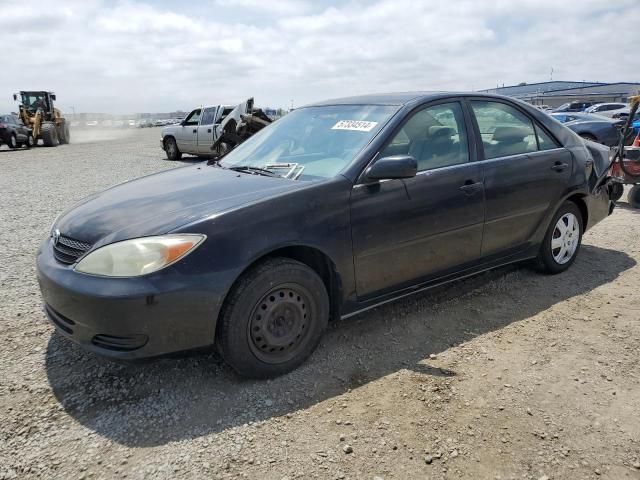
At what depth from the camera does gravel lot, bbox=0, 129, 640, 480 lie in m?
2.19

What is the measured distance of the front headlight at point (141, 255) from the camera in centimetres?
241

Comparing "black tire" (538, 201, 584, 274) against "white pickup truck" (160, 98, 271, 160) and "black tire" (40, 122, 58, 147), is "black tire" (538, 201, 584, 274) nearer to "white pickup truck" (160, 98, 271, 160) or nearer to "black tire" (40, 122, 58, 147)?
"white pickup truck" (160, 98, 271, 160)

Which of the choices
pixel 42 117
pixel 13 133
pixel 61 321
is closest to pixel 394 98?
pixel 61 321

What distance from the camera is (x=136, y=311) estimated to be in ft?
7.76

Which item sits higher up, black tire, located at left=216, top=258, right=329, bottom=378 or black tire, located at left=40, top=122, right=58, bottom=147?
black tire, located at left=40, top=122, right=58, bottom=147

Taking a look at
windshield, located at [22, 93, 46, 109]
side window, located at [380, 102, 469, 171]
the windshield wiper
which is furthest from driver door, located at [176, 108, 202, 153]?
windshield, located at [22, 93, 46, 109]

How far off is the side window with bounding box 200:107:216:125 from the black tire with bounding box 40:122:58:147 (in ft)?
45.9

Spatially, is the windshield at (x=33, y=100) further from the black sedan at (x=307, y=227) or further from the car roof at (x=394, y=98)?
the car roof at (x=394, y=98)

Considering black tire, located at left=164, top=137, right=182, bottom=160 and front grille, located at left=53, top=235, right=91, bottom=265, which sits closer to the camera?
front grille, located at left=53, top=235, right=91, bottom=265

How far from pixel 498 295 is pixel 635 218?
154 inches

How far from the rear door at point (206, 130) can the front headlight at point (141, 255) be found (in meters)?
12.4

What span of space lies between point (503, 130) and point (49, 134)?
2598 cm

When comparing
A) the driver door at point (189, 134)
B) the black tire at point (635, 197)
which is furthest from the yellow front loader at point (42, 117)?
the black tire at point (635, 197)

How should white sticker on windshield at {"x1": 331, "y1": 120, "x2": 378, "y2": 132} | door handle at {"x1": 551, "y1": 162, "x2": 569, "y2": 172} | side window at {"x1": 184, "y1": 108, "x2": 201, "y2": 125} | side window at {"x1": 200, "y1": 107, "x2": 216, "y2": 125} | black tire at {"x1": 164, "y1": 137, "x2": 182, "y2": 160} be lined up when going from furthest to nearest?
1. black tire at {"x1": 164, "y1": 137, "x2": 182, "y2": 160}
2. side window at {"x1": 184, "y1": 108, "x2": 201, "y2": 125}
3. side window at {"x1": 200, "y1": 107, "x2": 216, "y2": 125}
4. door handle at {"x1": 551, "y1": 162, "x2": 569, "y2": 172}
5. white sticker on windshield at {"x1": 331, "y1": 120, "x2": 378, "y2": 132}
